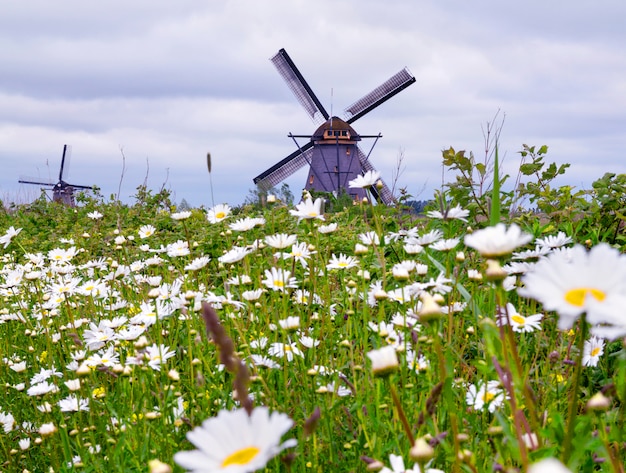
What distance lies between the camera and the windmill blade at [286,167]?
865 inches

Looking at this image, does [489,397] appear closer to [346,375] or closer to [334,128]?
[346,375]

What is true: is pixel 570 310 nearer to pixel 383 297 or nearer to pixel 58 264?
pixel 383 297

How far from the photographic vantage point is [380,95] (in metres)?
22.0

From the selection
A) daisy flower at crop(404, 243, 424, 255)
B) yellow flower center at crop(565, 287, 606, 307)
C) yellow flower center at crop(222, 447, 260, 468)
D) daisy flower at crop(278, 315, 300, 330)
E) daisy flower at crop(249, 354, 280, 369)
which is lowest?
yellow flower center at crop(222, 447, 260, 468)

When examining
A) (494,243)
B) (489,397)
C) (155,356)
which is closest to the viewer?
(494,243)

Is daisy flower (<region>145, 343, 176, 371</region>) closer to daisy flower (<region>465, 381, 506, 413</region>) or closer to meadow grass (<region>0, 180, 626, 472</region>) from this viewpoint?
meadow grass (<region>0, 180, 626, 472</region>)

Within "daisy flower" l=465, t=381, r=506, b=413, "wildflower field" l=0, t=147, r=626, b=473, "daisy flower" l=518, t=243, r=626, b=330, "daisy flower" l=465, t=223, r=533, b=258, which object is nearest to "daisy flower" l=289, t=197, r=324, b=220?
"wildflower field" l=0, t=147, r=626, b=473

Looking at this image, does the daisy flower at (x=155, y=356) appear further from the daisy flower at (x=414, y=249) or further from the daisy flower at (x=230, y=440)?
the daisy flower at (x=230, y=440)

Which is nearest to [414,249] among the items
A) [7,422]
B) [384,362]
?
[384,362]

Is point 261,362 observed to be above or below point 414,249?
below

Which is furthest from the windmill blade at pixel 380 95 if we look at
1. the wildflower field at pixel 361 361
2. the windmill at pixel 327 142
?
the wildflower field at pixel 361 361

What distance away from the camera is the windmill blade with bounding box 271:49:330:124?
21.6 metres

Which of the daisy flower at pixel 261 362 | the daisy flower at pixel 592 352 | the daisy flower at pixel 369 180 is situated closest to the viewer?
the daisy flower at pixel 261 362

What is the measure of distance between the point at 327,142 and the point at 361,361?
19.9 m
